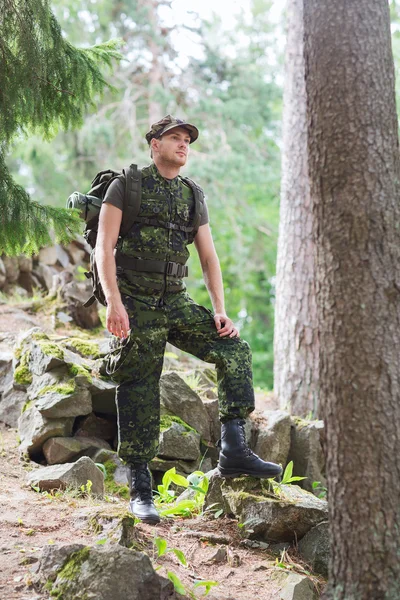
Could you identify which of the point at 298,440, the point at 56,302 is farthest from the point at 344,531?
the point at 56,302

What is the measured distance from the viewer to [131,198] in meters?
4.25

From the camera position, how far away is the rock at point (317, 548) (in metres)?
4.29

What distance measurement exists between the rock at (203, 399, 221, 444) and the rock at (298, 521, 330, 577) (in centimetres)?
215

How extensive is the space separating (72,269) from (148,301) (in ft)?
20.3

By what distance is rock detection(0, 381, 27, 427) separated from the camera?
6.57 meters

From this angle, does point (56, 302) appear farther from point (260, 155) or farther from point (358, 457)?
point (260, 155)

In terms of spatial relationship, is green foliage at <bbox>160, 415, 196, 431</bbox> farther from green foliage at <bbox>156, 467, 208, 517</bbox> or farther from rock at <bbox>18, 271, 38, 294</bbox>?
rock at <bbox>18, 271, 38, 294</bbox>

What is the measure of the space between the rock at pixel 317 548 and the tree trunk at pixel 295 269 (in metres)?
3.62

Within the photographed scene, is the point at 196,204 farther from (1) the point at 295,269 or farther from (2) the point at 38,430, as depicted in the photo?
(1) the point at 295,269

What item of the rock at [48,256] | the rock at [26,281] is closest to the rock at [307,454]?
the rock at [26,281]

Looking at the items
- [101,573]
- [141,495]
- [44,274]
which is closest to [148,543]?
[141,495]

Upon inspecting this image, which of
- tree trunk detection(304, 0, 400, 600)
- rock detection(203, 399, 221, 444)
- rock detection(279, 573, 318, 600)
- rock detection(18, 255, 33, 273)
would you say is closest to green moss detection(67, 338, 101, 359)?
rock detection(203, 399, 221, 444)

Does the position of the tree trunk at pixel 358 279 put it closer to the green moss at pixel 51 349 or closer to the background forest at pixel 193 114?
the green moss at pixel 51 349

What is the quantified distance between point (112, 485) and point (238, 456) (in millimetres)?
1743
